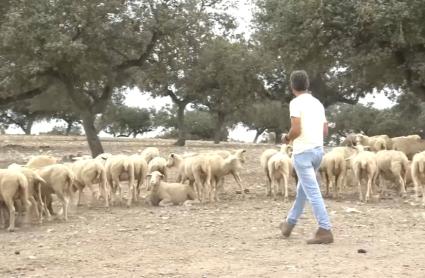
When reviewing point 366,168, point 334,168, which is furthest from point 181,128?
point 366,168

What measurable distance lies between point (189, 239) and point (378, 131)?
4644cm

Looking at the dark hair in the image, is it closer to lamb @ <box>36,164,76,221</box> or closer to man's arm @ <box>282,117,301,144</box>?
man's arm @ <box>282,117,301,144</box>

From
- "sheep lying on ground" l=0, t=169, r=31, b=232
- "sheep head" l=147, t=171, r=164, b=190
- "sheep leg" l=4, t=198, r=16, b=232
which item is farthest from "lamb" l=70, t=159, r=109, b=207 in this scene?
"sheep leg" l=4, t=198, r=16, b=232

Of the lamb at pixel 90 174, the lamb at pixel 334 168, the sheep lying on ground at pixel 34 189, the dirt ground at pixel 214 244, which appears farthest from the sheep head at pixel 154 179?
the lamb at pixel 334 168

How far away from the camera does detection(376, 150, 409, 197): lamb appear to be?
1466cm

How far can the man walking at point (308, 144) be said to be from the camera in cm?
838

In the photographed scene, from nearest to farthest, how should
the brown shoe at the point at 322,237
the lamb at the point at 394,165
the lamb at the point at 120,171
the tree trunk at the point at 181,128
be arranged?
the brown shoe at the point at 322,237, the lamb at the point at 120,171, the lamb at the point at 394,165, the tree trunk at the point at 181,128

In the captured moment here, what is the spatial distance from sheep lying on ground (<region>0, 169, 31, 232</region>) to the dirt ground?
33 cm

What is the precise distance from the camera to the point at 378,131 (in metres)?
53.4

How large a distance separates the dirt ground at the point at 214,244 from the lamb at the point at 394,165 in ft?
6.33

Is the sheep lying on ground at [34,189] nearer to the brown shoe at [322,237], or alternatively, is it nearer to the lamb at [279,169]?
the lamb at [279,169]

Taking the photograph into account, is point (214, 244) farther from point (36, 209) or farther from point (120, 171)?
point (120, 171)

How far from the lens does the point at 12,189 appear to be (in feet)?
33.8

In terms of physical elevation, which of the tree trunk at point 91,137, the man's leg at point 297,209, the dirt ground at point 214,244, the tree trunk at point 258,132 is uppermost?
the tree trunk at point 258,132
